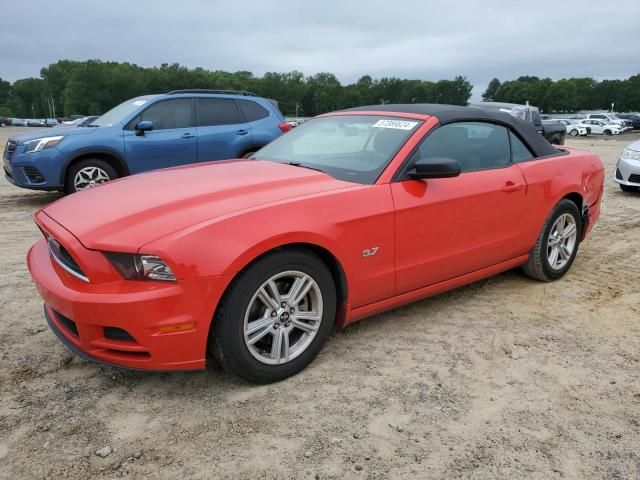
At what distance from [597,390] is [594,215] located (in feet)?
8.56

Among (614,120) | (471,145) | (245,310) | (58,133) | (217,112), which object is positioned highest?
(217,112)

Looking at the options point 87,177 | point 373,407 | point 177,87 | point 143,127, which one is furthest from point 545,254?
point 177,87

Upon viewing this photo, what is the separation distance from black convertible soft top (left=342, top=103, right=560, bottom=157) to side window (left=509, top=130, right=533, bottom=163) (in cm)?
5

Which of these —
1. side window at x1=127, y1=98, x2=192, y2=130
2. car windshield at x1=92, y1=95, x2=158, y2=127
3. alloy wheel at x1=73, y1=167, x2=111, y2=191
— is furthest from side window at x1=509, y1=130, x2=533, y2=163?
car windshield at x1=92, y1=95, x2=158, y2=127

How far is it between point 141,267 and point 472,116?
103 inches

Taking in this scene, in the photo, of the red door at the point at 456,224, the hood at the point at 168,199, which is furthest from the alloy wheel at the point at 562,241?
the hood at the point at 168,199

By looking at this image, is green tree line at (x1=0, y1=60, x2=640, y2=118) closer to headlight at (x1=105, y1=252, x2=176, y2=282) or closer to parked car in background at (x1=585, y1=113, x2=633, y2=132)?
parked car in background at (x1=585, y1=113, x2=633, y2=132)

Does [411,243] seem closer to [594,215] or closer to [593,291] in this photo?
[593,291]

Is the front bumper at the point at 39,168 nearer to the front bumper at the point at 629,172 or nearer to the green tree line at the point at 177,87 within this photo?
the front bumper at the point at 629,172

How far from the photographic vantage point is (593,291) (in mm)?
4305

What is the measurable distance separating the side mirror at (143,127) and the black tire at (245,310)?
557 centimetres

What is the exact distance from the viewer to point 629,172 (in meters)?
8.95

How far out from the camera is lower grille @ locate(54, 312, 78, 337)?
8.67 feet

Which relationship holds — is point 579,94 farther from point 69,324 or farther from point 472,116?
point 69,324
